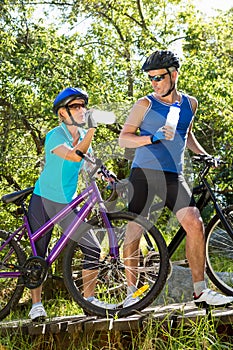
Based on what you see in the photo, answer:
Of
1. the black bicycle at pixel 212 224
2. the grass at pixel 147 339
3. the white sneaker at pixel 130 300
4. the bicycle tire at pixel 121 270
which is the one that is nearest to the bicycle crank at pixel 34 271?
the bicycle tire at pixel 121 270

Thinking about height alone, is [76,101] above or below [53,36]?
below

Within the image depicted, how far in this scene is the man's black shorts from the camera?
3.54m

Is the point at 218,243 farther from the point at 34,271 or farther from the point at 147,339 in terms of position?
the point at 34,271

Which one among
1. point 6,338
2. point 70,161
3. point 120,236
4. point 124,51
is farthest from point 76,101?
point 124,51

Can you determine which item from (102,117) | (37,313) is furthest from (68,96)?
(37,313)

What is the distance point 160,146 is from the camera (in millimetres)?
3578

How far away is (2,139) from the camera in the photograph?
8.70 metres

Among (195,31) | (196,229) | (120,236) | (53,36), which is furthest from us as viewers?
(195,31)

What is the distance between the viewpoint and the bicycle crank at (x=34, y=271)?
12.8 feet

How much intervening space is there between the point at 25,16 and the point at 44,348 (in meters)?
5.99

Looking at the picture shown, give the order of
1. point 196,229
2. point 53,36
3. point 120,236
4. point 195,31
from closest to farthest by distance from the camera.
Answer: point 196,229 → point 120,236 → point 53,36 → point 195,31

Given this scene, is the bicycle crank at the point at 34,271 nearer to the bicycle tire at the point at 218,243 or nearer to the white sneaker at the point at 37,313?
the white sneaker at the point at 37,313

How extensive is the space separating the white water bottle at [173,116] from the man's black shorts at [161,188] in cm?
23

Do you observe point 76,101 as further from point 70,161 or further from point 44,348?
point 44,348
